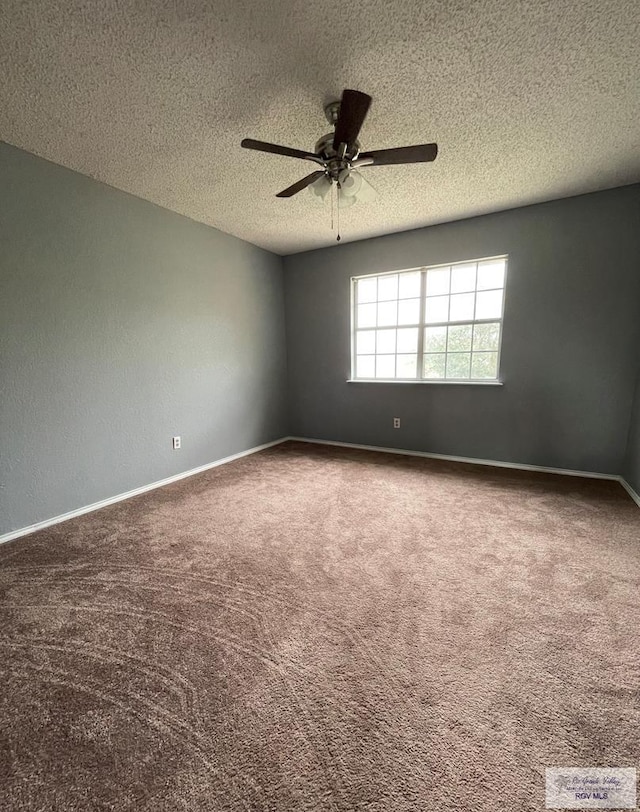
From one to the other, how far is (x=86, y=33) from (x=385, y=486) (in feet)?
10.5

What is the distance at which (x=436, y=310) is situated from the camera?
11.9 ft

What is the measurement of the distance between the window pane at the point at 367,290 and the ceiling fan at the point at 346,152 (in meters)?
1.85

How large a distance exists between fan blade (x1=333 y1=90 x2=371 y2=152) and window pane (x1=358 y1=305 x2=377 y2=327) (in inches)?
92.1

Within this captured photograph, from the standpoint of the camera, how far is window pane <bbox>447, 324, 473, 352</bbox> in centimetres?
349

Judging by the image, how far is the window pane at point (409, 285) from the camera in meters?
3.70

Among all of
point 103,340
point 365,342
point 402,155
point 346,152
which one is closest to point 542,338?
point 365,342

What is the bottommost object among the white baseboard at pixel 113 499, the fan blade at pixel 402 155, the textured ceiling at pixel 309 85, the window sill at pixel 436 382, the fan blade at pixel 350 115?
the white baseboard at pixel 113 499

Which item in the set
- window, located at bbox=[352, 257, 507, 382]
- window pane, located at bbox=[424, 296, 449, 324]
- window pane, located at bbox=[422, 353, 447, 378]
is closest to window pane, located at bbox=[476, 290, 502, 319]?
window, located at bbox=[352, 257, 507, 382]

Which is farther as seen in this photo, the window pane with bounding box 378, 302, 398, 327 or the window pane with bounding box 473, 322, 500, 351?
the window pane with bounding box 378, 302, 398, 327

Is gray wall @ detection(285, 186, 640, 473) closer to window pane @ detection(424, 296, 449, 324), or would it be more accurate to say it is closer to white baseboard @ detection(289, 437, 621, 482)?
white baseboard @ detection(289, 437, 621, 482)

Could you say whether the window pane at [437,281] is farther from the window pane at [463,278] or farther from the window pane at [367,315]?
the window pane at [367,315]

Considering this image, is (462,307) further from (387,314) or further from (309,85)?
(309,85)

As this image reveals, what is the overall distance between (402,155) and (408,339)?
7.53 feet

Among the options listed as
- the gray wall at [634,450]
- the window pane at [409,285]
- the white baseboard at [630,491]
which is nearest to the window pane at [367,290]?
the window pane at [409,285]
